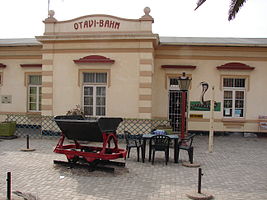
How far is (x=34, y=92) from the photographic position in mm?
16812

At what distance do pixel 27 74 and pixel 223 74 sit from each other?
1024 cm

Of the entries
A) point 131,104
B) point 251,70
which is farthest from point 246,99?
point 131,104

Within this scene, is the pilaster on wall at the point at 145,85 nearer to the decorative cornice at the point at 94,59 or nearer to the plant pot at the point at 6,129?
the decorative cornice at the point at 94,59

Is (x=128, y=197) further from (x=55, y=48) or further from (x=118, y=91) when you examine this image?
(x=55, y=48)

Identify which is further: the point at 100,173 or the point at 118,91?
the point at 118,91

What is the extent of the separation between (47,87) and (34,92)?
300cm

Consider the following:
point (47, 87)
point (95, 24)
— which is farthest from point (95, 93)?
point (95, 24)

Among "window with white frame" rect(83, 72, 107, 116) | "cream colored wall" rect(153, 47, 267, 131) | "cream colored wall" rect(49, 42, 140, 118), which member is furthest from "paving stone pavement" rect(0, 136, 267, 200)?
"cream colored wall" rect(153, 47, 267, 131)

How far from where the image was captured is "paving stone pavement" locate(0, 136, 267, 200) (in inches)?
248

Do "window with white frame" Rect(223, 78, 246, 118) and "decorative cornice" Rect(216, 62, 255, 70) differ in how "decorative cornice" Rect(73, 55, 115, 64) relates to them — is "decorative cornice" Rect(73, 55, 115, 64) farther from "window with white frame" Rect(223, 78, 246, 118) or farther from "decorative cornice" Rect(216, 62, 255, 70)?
"window with white frame" Rect(223, 78, 246, 118)

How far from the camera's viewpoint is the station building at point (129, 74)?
13.6m

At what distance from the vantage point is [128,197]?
6062 mm

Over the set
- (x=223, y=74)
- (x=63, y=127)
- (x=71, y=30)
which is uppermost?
(x=71, y=30)

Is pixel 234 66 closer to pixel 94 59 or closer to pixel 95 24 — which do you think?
pixel 94 59
